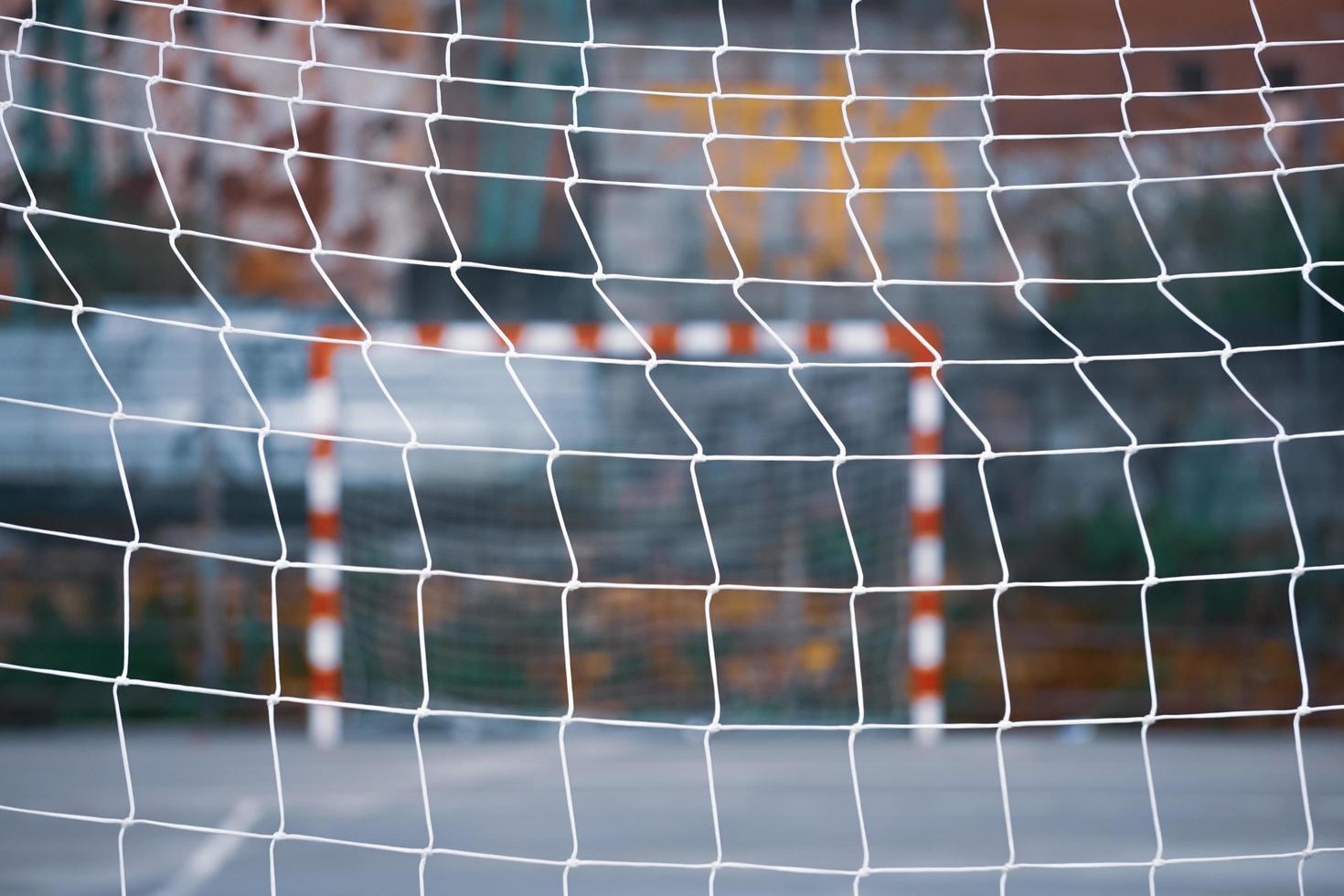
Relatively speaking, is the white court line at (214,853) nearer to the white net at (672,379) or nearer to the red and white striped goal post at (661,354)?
the red and white striped goal post at (661,354)

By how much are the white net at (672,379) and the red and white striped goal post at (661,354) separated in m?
0.04

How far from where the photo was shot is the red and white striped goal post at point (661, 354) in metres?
4.12

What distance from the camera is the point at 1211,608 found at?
184 inches

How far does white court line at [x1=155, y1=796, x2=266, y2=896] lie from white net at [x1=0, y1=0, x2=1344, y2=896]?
731 millimetres

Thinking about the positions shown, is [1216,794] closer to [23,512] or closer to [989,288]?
[989,288]

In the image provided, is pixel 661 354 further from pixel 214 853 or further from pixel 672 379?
pixel 214 853

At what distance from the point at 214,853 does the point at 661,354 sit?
183 cm

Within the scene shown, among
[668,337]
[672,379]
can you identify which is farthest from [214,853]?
[672,379]

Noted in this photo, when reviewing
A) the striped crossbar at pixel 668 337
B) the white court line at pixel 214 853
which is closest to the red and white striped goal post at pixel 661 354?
the striped crossbar at pixel 668 337

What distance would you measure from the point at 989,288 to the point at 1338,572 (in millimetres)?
1298

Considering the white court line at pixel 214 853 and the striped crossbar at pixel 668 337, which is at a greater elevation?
the striped crossbar at pixel 668 337

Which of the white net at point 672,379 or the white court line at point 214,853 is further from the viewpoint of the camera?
the white net at point 672,379

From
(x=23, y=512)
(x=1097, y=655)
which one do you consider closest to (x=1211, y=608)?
(x=1097, y=655)

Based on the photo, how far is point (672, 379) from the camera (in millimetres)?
4547
